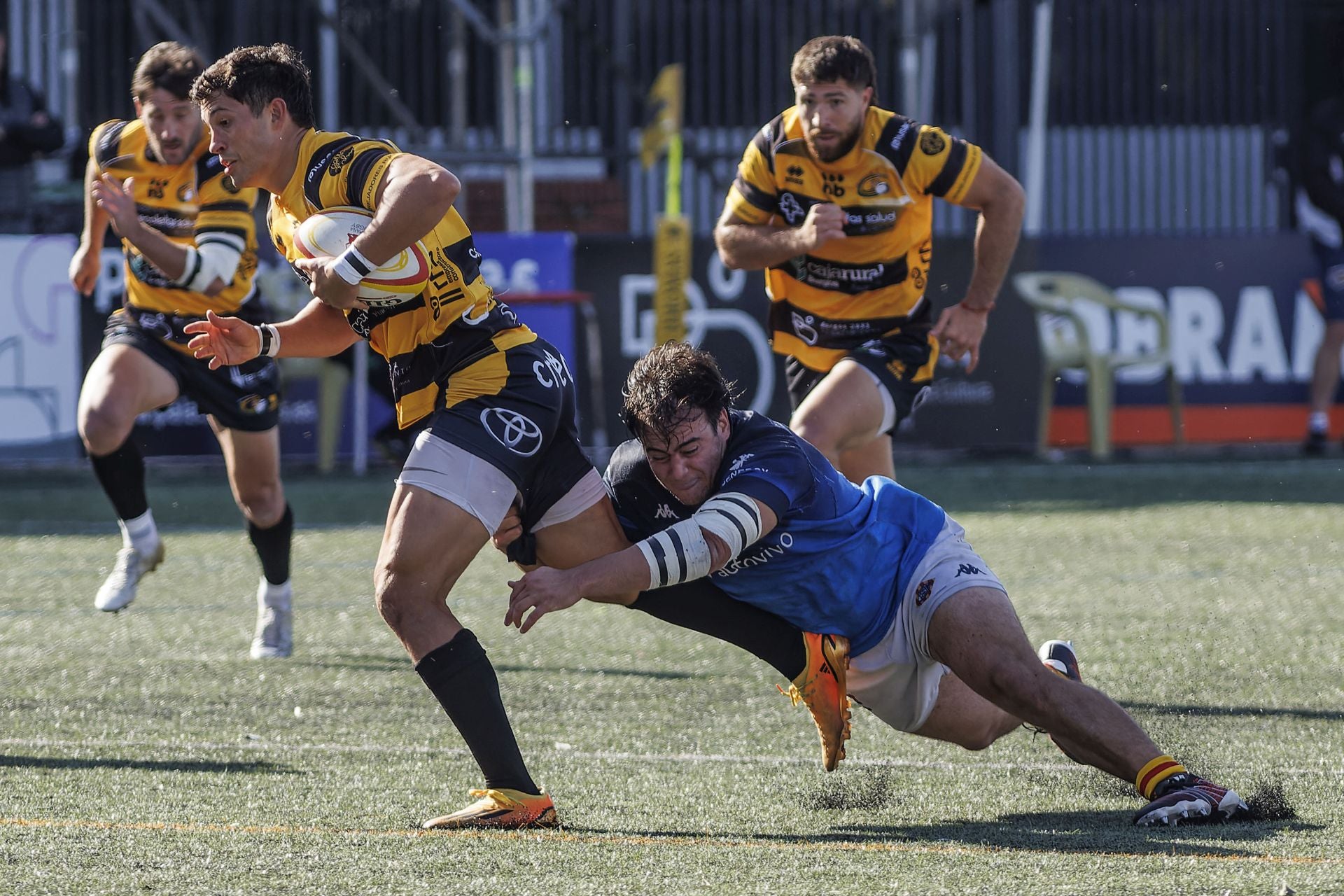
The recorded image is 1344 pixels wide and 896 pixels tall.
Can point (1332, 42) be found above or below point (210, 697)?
above

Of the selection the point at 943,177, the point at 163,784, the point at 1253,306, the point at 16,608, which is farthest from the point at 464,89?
the point at 163,784

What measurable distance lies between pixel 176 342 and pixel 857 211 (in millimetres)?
2670

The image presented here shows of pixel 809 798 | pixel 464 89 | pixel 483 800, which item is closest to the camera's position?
pixel 483 800

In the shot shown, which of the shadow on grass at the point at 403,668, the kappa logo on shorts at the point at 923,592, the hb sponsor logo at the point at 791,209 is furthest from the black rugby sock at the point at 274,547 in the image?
the kappa logo on shorts at the point at 923,592

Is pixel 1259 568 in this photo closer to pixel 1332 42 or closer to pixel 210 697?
pixel 210 697

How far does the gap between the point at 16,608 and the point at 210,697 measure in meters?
2.40

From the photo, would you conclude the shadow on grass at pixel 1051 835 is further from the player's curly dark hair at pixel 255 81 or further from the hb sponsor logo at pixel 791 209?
the hb sponsor logo at pixel 791 209

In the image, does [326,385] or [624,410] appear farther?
[326,385]

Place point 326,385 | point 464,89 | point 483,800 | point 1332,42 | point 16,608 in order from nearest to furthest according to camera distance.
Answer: point 483,800 < point 16,608 < point 326,385 < point 464,89 < point 1332,42

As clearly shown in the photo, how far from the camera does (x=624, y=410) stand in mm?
4660

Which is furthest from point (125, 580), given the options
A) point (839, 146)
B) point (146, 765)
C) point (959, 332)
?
point (959, 332)

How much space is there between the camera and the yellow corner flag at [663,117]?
48.7 ft

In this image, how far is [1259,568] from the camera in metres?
9.11

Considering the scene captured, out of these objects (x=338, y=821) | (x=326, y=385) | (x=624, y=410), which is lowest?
(x=326, y=385)
